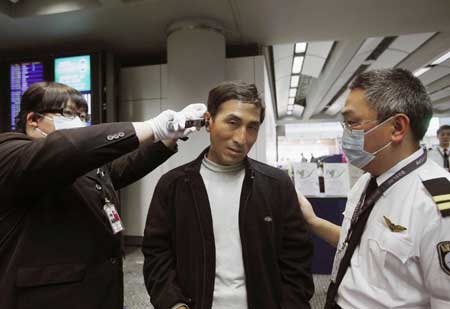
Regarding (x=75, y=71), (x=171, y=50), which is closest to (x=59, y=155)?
(x=171, y=50)

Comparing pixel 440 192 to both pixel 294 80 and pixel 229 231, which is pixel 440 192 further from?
pixel 294 80

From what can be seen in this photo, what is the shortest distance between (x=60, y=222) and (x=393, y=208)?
3.64 ft

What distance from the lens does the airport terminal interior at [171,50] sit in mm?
2879

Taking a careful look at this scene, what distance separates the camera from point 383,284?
822mm

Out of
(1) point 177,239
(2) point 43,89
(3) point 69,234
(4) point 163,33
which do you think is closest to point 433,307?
(1) point 177,239

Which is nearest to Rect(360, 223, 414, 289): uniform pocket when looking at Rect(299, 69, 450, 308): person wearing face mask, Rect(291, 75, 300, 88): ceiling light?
Rect(299, 69, 450, 308): person wearing face mask

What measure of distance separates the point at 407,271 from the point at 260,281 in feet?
1.48

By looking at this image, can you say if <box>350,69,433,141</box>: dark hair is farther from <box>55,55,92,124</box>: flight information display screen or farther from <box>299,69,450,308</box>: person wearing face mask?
<box>55,55,92,124</box>: flight information display screen

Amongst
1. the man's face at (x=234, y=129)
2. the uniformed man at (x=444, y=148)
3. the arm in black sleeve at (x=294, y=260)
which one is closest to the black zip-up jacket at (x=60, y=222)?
the man's face at (x=234, y=129)

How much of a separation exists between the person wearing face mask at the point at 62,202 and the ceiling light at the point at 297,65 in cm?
498

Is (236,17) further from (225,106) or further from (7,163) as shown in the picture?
(7,163)

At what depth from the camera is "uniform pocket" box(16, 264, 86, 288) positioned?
934 mm

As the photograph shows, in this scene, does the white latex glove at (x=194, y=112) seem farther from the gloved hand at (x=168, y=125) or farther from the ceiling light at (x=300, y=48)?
Result: the ceiling light at (x=300, y=48)

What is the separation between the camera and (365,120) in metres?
0.98
